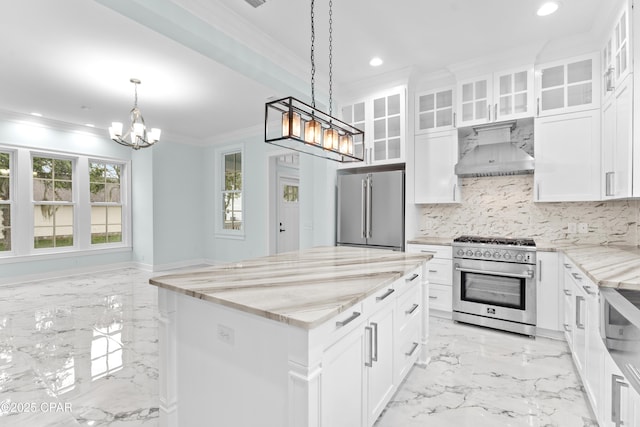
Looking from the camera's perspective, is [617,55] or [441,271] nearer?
[617,55]

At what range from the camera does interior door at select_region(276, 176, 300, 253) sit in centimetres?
669

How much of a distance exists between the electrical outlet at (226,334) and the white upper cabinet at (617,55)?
10.5 feet

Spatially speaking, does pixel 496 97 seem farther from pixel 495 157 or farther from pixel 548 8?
pixel 548 8

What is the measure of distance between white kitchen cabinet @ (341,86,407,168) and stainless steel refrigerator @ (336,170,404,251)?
0.87 feet

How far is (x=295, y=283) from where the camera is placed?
1.69 m

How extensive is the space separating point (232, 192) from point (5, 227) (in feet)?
12.6

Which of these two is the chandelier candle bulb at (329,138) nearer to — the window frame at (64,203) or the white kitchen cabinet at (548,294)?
the white kitchen cabinet at (548,294)

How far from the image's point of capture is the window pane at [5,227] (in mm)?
5430

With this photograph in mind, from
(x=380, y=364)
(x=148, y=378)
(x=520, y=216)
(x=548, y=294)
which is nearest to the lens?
(x=380, y=364)

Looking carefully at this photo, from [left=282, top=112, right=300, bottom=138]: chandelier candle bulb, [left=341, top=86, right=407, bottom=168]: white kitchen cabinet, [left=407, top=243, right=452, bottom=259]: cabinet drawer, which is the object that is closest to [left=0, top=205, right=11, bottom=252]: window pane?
[left=341, top=86, right=407, bottom=168]: white kitchen cabinet

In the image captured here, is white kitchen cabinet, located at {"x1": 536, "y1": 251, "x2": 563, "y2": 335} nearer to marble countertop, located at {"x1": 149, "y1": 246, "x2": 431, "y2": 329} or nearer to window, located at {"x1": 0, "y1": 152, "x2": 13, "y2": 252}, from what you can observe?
marble countertop, located at {"x1": 149, "y1": 246, "x2": 431, "y2": 329}

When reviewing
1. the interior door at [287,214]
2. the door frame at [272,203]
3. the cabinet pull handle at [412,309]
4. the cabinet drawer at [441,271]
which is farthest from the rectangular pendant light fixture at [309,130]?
the interior door at [287,214]

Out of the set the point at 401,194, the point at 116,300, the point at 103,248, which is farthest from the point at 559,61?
the point at 103,248

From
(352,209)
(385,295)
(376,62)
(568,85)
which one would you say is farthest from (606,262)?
(376,62)
